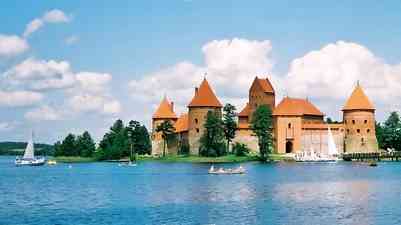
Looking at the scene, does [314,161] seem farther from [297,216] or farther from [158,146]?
[297,216]

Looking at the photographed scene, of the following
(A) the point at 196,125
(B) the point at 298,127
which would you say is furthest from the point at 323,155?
(A) the point at 196,125

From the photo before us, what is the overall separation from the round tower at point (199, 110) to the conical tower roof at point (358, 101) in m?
16.8

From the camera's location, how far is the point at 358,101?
97375 millimetres

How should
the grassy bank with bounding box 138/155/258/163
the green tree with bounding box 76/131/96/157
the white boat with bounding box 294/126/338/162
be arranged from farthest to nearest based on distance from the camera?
the green tree with bounding box 76/131/96/157 < the white boat with bounding box 294/126/338/162 < the grassy bank with bounding box 138/155/258/163

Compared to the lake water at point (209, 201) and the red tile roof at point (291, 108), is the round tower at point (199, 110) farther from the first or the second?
the lake water at point (209, 201)

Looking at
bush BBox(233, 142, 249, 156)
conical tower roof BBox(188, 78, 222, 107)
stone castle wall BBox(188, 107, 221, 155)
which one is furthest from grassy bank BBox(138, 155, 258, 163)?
conical tower roof BBox(188, 78, 222, 107)

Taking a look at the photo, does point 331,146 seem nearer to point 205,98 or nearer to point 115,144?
point 205,98

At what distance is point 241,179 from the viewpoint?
5575 centimetres

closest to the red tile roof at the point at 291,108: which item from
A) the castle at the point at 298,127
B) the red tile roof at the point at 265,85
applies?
the castle at the point at 298,127

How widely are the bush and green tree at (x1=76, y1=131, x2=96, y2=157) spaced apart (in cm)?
3263

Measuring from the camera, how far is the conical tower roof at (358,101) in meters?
96.9

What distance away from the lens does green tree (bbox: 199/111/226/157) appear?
9038 cm

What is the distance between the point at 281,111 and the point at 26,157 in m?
37.9

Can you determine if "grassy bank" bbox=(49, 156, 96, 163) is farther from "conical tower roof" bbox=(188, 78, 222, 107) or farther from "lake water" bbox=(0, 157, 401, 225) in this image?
"lake water" bbox=(0, 157, 401, 225)
